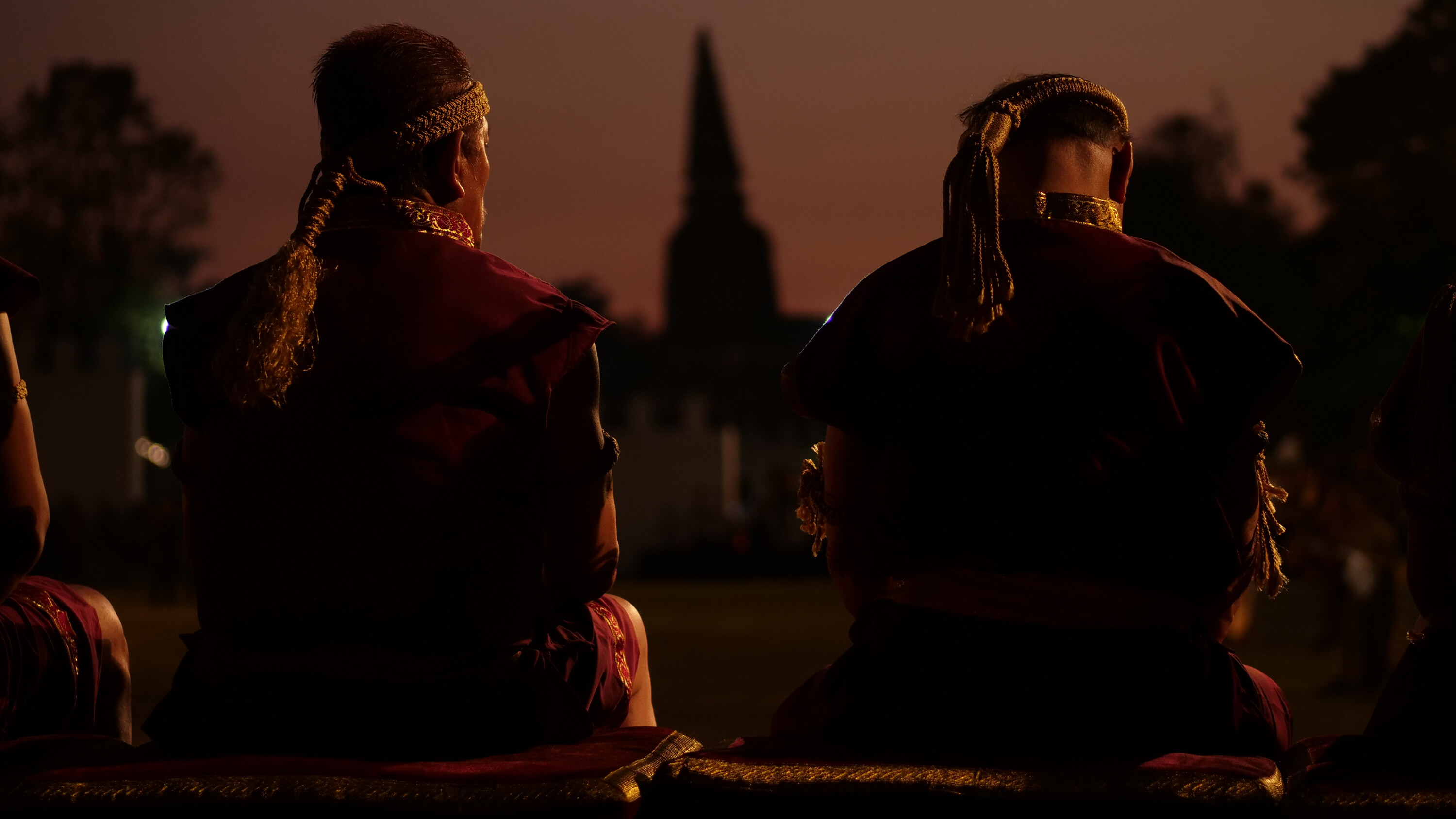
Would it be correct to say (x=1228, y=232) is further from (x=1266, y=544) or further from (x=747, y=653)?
(x=1266, y=544)

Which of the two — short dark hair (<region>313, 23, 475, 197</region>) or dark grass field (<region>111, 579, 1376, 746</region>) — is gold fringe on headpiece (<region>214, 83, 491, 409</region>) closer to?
short dark hair (<region>313, 23, 475, 197</region>)

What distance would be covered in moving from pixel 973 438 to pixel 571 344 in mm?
660

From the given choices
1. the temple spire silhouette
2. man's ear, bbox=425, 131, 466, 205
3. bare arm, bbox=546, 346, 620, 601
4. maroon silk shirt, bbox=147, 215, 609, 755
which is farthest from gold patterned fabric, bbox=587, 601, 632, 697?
the temple spire silhouette

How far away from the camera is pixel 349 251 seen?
9.46 ft

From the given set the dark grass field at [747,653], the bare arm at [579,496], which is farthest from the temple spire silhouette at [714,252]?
the bare arm at [579,496]

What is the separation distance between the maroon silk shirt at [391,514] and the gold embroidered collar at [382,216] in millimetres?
64

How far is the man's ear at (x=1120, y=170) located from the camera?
118 inches

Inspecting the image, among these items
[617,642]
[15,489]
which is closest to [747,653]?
[617,642]

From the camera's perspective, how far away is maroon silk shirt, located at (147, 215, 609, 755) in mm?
2787

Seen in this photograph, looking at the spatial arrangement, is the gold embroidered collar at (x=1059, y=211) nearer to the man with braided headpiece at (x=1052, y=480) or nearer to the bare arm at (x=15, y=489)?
the man with braided headpiece at (x=1052, y=480)

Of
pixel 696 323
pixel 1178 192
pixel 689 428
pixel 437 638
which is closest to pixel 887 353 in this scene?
pixel 437 638

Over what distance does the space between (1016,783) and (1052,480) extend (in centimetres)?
47

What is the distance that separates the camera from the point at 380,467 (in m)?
2.78

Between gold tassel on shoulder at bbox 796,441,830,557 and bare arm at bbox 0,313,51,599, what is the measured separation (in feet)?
4.30
